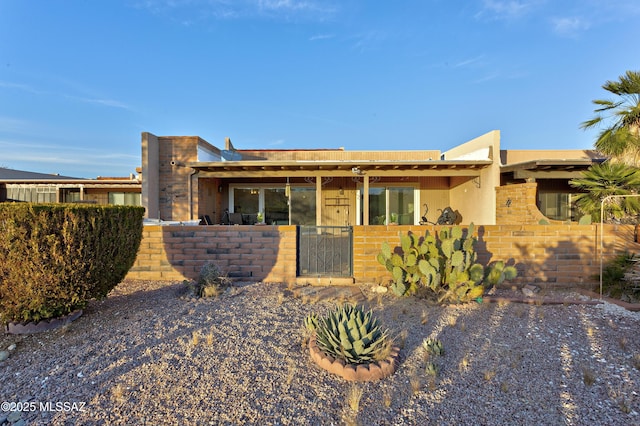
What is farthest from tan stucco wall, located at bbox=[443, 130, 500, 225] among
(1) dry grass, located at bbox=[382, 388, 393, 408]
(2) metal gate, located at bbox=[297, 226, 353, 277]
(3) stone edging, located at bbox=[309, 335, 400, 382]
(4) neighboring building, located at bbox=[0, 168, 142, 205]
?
(4) neighboring building, located at bbox=[0, 168, 142, 205]

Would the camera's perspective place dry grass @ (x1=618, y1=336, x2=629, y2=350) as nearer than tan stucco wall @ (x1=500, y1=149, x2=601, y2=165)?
Yes

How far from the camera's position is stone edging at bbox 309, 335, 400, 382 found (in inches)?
110

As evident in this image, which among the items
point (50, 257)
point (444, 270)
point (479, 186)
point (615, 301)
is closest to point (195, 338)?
point (50, 257)

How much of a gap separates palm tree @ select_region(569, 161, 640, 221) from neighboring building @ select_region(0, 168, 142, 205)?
15594mm

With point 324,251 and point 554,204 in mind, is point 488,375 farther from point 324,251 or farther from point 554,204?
point 554,204

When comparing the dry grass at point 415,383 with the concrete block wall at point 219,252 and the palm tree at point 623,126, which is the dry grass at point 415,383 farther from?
the palm tree at point 623,126

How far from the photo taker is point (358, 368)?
111 inches

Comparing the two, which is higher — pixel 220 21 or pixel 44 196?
pixel 220 21

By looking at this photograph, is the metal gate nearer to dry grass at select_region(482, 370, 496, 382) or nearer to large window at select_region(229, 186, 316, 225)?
dry grass at select_region(482, 370, 496, 382)

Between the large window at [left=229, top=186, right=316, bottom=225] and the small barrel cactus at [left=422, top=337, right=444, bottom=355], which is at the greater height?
the large window at [left=229, top=186, right=316, bottom=225]

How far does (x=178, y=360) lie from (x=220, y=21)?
11.3 meters

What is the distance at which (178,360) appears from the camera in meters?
3.07

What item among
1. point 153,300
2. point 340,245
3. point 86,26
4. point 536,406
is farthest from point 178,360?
point 86,26

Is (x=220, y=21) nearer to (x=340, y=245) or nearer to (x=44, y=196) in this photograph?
(x=340, y=245)
